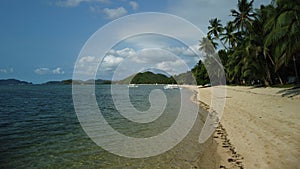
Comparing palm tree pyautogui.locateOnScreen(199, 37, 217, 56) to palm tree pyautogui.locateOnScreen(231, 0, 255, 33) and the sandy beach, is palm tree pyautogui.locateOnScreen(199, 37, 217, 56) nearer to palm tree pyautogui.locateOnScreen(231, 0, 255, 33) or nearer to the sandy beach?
palm tree pyautogui.locateOnScreen(231, 0, 255, 33)

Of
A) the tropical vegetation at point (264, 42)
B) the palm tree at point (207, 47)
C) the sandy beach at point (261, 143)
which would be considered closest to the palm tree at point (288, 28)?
the tropical vegetation at point (264, 42)

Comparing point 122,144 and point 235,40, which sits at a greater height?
point 235,40

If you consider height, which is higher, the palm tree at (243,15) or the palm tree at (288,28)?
the palm tree at (243,15)

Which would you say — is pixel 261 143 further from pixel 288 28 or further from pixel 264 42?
pixel 264 42

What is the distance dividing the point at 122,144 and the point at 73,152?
211cm

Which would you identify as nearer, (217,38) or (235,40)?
(235,40)

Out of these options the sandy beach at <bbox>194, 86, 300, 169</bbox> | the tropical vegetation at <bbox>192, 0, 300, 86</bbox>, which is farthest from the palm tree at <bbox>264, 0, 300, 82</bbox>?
the sandy beach at <bbox>194, 86, 300, 169</bbox>

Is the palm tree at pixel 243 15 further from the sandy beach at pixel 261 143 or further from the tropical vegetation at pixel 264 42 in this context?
the sandy beach at pixel 261 143

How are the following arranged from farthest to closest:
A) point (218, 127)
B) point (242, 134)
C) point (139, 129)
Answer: point (139, 129) < point (218, 127) < point (242, 134)

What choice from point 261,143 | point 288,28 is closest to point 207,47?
point 288,28

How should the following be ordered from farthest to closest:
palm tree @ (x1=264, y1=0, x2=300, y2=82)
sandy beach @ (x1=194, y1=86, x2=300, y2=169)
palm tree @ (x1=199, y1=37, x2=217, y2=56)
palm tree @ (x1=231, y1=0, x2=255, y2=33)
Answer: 1. palm tree @ (x1=199, y1=37, x2=217, y2=56)
2. palm tree @ (x1=231, y1=0, x2=255, y2=33)
3. palm tree @ (x1=264, y1=0, x2=300, y2=82)
4. sandy beach @ (x1=194, y1=86, x2=300, y2=169)

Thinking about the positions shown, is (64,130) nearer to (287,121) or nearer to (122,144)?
(122,144)

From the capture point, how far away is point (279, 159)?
693 centimetres

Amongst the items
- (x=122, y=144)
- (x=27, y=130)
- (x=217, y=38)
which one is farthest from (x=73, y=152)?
(x=217, y=38)
